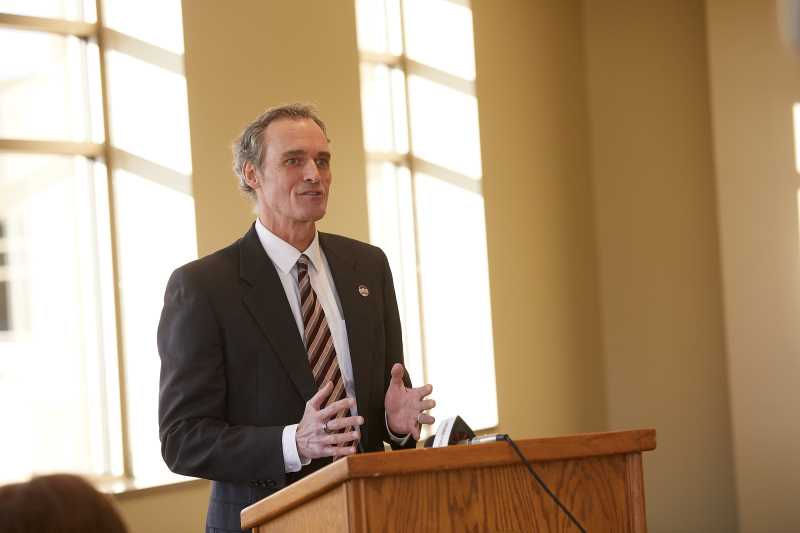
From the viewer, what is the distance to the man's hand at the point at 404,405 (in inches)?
111

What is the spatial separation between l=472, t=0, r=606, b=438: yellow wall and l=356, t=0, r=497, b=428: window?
89 millimetres

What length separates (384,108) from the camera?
272 inches

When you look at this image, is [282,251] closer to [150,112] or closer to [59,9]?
[150,112]

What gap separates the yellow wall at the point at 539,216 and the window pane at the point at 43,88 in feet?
8.81

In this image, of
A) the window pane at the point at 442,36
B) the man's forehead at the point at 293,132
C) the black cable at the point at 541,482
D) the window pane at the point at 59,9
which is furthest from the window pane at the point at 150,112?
the black cable at the point at 541,482

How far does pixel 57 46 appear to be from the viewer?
5.08 metres

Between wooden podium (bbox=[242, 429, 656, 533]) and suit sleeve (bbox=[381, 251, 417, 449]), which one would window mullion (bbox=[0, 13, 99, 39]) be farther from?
wooden podium (bbox=[242, 429, 656, 533])

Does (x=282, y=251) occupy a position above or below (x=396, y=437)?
above

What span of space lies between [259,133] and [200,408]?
85 cm

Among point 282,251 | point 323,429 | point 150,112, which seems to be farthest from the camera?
point 150,112

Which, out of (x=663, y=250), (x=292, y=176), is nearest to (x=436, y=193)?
(x=663, y=250)

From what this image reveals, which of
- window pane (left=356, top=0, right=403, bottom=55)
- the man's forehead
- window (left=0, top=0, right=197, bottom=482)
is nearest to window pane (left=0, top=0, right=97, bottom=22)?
window (left=0, top=0, right=197, bottom=482)

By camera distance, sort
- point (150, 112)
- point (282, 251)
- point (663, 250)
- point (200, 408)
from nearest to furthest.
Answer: point (200, 408), point (282, 251), point (150, 112), point (663, 250)

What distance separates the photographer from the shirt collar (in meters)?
3.07
